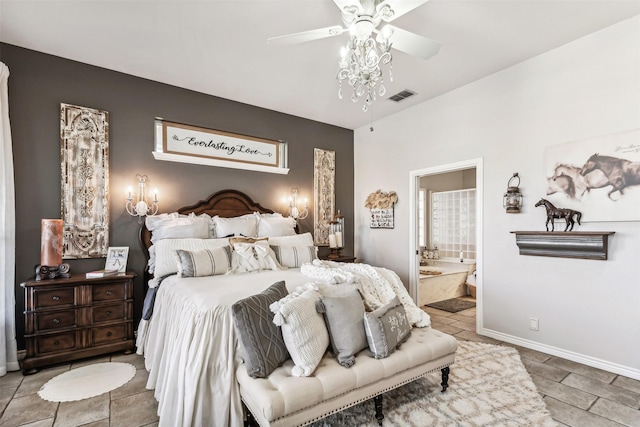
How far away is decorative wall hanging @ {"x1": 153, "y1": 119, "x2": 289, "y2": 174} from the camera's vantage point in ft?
12.5

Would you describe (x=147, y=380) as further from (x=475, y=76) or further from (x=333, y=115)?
(x=475, y=76)

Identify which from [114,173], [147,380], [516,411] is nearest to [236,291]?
[147,380]

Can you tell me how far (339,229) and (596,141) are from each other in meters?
3.19

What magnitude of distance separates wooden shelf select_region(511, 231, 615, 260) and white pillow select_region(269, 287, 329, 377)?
245cm

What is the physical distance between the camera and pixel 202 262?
289 centimetres

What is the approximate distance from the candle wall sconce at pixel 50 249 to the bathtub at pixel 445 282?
437cm

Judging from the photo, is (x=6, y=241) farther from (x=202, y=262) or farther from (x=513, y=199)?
(x=513, y=199)

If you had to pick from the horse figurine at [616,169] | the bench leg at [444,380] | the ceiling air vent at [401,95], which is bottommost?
the bench leg at [444,380]

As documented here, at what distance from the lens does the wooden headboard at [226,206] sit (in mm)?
3906

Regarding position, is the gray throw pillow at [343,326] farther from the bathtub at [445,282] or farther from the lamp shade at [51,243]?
the bathtub at [445,282]

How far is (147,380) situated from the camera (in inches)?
101

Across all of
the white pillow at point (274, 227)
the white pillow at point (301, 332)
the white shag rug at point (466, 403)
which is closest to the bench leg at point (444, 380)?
the white shag rug at point (466, 403)

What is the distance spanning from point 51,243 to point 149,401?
173 centimetres

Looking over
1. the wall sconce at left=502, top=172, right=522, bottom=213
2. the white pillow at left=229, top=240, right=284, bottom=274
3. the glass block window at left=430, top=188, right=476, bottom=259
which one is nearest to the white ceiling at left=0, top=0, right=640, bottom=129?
the wall sconce at left=502, top=172, right=522, bottom=213
